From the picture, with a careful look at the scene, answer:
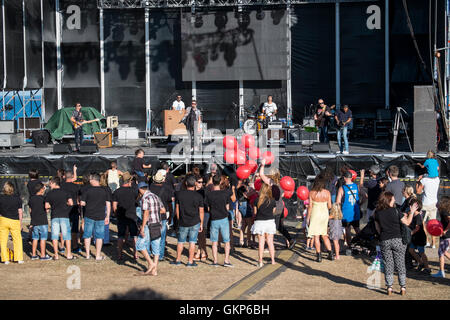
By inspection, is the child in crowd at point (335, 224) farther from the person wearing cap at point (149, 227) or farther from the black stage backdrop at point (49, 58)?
the black stage backdrop at point (49, 58)

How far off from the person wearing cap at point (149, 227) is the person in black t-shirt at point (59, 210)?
2044 millimetres

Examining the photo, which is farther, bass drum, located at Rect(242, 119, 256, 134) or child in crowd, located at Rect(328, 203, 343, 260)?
bass drum, located at Rect(242, 119, 256, 134)

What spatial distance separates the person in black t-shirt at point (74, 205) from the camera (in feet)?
44.5

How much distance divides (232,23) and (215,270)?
1666 centimetres

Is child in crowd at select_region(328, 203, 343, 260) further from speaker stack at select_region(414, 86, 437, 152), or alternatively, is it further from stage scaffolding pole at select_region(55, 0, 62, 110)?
stage scaffolding pole at select_region(55, 0, 62, 110)

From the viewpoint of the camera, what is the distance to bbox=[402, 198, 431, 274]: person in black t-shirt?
455 inches

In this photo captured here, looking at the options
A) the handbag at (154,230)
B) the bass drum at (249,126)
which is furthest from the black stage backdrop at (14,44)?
the handbag at (154,230)

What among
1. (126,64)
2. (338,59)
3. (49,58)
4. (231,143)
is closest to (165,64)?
(126,64)

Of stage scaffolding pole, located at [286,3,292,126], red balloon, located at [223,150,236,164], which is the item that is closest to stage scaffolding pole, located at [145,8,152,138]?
stage scaffolding pole, located at [286,3,292,126]

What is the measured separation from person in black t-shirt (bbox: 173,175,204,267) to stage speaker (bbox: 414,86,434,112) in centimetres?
1019

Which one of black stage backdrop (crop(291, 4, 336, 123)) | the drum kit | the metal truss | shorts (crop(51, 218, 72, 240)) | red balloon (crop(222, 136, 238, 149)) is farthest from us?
black stage backdrop (crop(291, 4, 336, 123))

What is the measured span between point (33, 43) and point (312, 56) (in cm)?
1113
